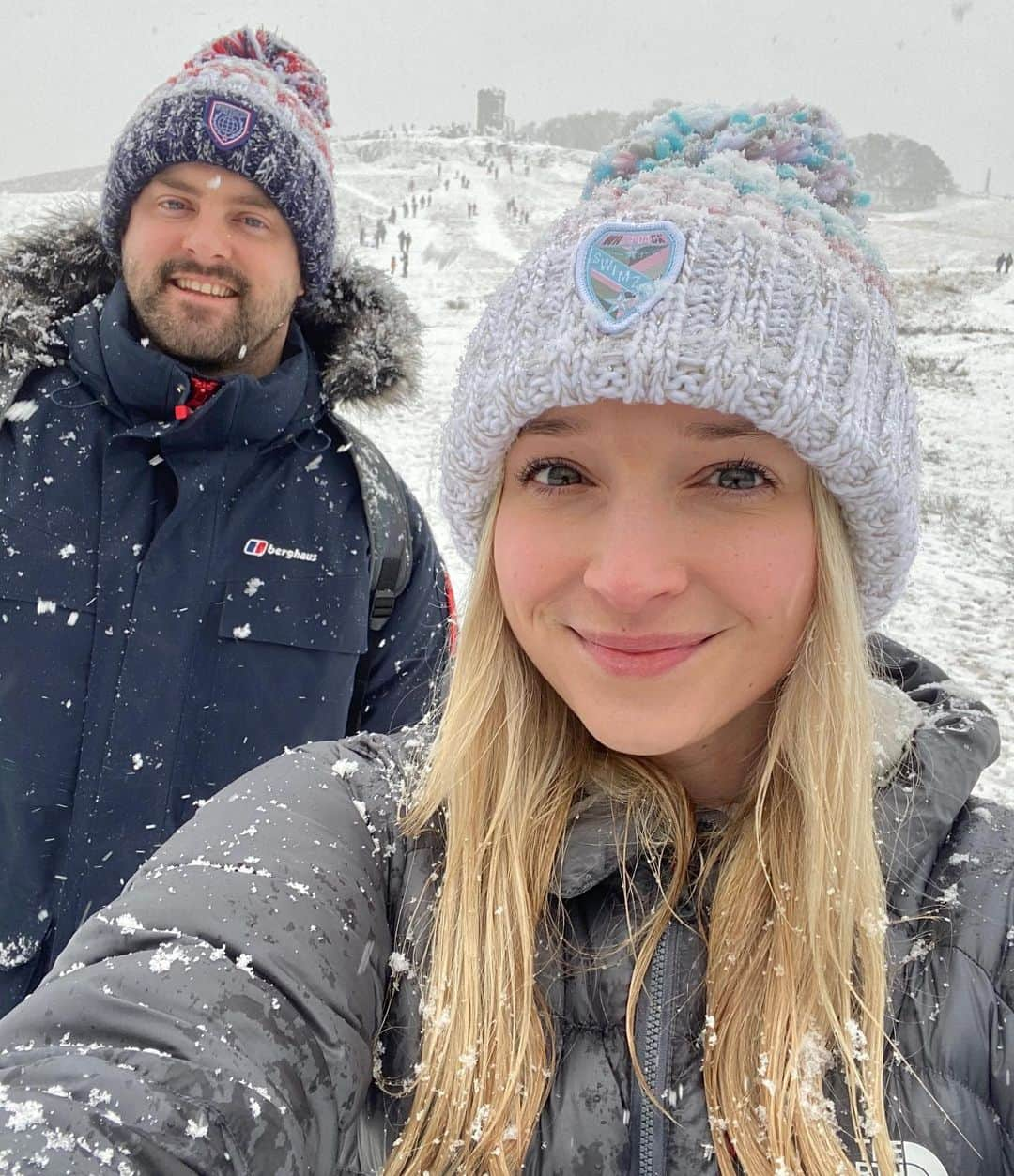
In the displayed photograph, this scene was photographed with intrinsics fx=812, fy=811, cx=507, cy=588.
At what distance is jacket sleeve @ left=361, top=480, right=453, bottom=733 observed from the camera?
8.20ft

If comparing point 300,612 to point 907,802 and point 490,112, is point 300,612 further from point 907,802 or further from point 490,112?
point 490,112

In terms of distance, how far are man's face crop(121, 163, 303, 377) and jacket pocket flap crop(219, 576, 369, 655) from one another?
73cm

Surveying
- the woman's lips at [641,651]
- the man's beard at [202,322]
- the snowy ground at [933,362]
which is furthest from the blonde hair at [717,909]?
the man's beard at [202,322]

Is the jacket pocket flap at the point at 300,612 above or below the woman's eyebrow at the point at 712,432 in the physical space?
below

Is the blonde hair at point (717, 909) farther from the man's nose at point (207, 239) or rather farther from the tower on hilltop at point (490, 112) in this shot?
the tower on hilltop at point (490, 112)

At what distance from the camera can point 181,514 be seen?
219 cm

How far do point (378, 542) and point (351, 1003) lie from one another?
148cm

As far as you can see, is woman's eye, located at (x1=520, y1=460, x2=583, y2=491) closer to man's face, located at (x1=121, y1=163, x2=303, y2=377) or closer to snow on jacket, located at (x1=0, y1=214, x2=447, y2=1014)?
snow on jacket, located at (x1=0, y1=214, x2=447, y2=1014)

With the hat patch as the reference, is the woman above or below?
below

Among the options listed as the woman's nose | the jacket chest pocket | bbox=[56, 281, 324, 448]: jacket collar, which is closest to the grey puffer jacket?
the woman's nose

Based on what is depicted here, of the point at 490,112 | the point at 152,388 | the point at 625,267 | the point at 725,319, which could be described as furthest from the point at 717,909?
the point at 490,112

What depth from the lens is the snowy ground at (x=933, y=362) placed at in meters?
6.13

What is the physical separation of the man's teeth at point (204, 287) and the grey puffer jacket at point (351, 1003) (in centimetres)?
169

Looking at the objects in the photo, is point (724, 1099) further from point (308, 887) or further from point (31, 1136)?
point (31, 1136)
